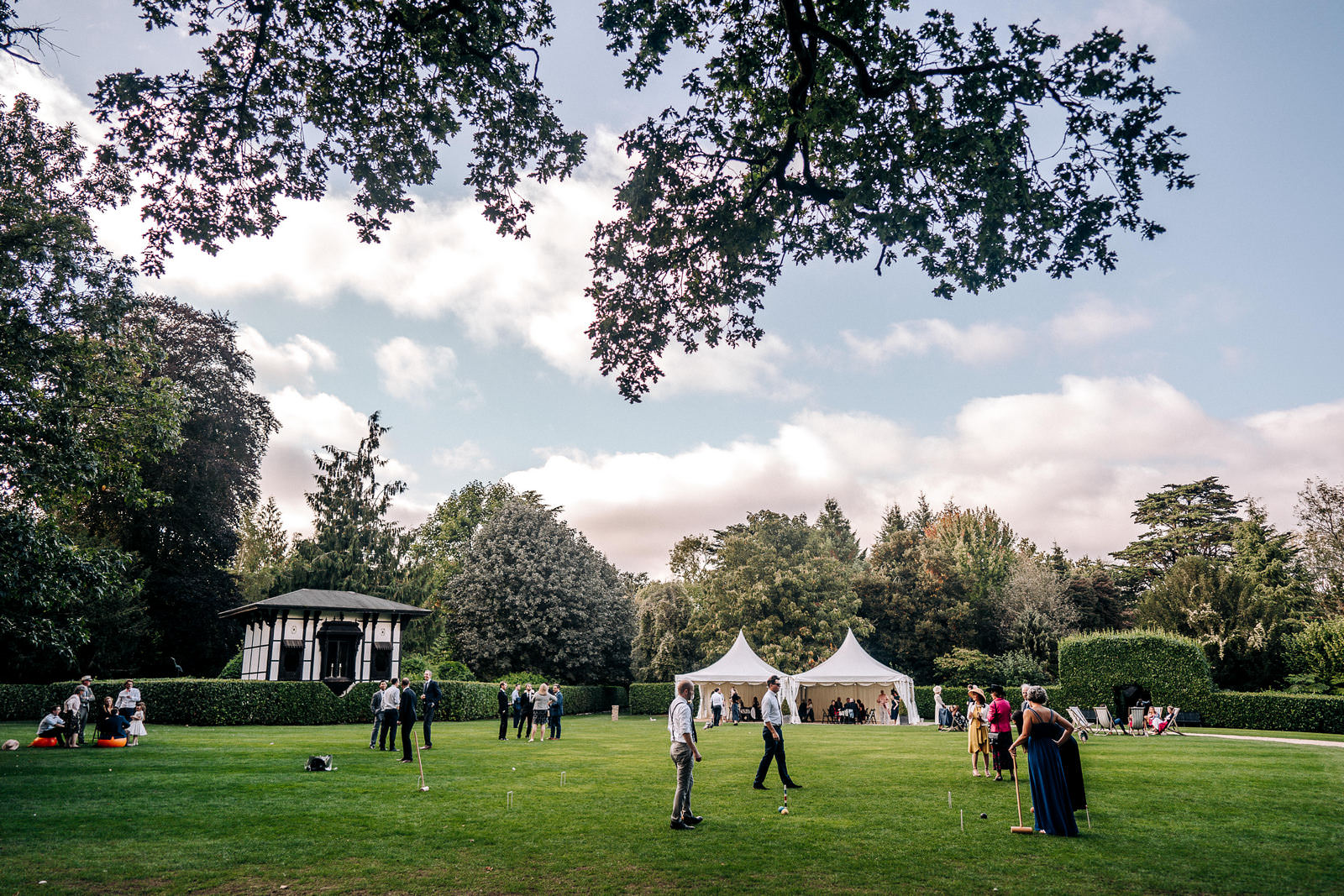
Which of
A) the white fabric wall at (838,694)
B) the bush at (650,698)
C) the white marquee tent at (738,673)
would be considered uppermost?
the white marquee tent at (738,673)

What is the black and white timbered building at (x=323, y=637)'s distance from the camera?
3017cm

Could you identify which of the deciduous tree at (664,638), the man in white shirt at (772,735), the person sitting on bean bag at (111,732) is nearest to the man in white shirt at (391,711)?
the person sitting on bean bag at (111,732)

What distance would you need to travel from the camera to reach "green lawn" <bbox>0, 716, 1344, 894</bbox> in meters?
6.35

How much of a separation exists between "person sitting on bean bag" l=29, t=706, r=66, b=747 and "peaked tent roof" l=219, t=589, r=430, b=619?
12.9 metres

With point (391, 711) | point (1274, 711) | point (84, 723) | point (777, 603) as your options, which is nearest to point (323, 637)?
point (84, 723)

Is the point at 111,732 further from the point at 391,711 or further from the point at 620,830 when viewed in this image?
the point at 620,830

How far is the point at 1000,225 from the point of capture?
8469 millimetres

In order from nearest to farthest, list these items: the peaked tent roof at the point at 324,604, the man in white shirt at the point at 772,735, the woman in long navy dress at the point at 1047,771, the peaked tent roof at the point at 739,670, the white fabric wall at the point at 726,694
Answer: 1. the woman in long navy dress at the point at 1047,771
2. the man in white shirt at the point at 772,735
3. the peaked tent roof at the point at 324,604
4. the peaked tent roof at the point at 739,670
5. the white fabric wall at the point at 726,694

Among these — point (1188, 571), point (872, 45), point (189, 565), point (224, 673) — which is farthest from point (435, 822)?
point (1188, 571)

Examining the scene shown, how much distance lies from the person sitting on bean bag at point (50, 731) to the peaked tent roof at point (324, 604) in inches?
508

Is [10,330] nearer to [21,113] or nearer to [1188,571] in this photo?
[21,113]

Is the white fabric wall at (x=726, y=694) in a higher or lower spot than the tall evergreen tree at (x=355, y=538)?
lower

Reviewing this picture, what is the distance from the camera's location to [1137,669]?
29.9m

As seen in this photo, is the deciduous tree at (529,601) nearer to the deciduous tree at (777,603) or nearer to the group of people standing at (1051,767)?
the deciduous tree at (777,603)
